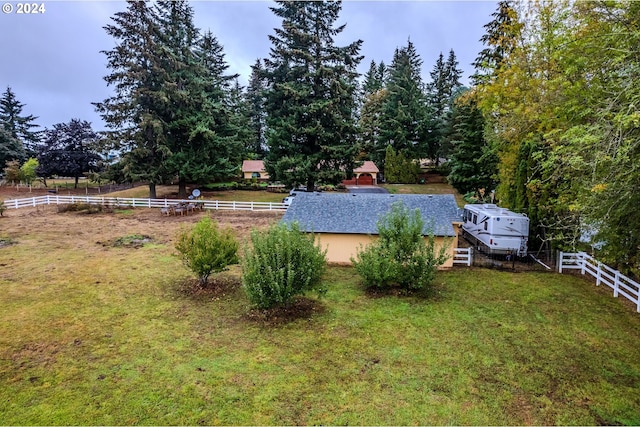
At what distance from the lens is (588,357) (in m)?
7.91

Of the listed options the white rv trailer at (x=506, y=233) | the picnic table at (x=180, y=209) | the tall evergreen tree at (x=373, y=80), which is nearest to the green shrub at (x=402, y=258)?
the white rv trailer at (x=506, y=233)

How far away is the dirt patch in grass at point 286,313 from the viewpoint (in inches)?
380

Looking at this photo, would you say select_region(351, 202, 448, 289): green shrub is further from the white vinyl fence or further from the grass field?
the white vinyl fence

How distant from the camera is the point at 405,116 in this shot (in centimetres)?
4256

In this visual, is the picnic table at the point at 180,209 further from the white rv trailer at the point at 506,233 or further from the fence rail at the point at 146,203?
the white rv trailer at the point at 506,233

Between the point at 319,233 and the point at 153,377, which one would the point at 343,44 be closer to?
the point at 319,233

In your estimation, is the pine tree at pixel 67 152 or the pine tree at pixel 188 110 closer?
the pine tree at pixel 188 110

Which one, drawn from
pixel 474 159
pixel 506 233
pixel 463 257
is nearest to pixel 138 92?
pixel 474 159

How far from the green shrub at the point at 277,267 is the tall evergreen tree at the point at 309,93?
56.6ft

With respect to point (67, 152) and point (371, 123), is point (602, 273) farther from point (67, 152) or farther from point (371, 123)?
point (67, 152)

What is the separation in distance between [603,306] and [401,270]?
6.10m

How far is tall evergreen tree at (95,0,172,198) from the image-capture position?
27.2 m

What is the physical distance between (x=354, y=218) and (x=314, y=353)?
309 inches

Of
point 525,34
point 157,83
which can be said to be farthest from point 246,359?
point 157,83
